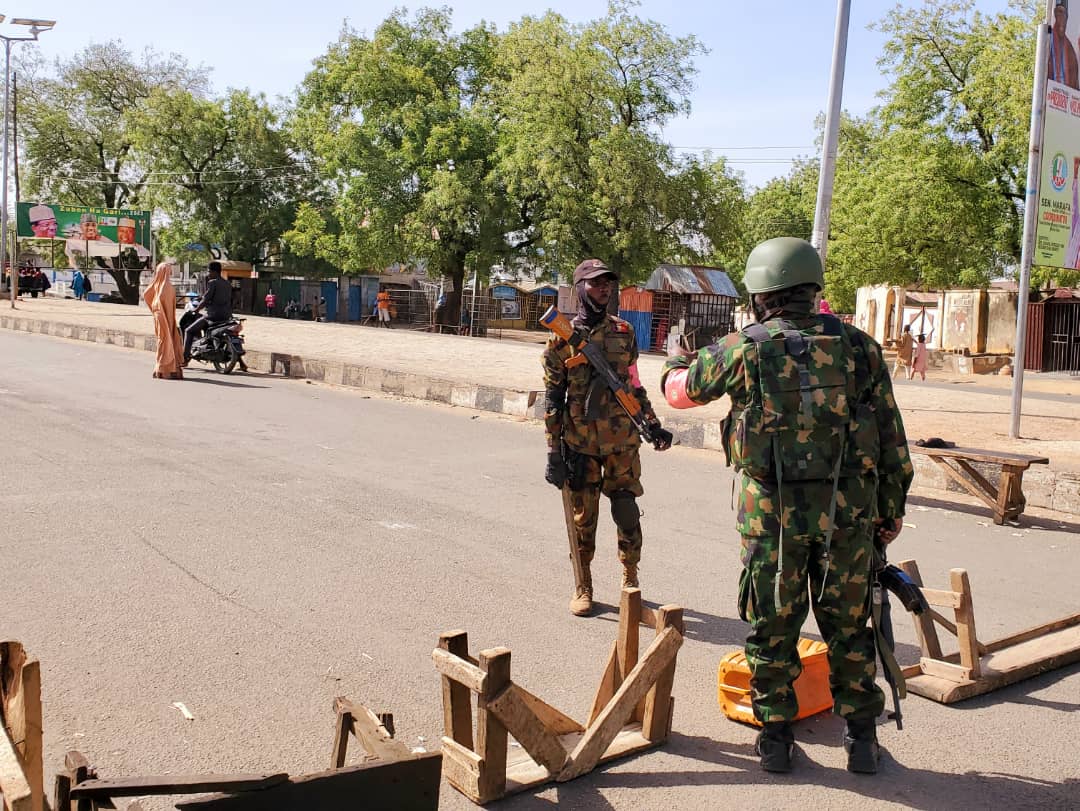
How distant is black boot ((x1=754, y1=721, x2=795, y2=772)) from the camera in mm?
3330

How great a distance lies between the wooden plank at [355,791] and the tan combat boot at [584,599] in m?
2.23

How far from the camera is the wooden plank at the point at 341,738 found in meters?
2.94

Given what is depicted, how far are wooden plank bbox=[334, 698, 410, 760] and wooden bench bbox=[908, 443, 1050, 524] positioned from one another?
19.3 feet

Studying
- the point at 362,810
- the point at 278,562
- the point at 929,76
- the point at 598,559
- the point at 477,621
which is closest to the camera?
the point at 362,810

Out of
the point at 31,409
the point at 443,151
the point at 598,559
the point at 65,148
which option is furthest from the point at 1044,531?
the point at 65,148

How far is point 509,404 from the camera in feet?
43.0

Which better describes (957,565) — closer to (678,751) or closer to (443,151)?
(678,751)

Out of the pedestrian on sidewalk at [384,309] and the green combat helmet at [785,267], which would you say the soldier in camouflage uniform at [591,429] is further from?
the pedestrian on sidewalk at [384,309]

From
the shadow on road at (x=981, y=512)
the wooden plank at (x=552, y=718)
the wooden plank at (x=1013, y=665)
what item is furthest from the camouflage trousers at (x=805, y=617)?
the shadow on road at (x=981, y=512)

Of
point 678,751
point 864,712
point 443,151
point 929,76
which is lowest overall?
point 678,751

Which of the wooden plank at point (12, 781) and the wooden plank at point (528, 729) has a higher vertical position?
the wooden plank at point (12, 781)

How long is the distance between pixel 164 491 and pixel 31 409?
4857 mm

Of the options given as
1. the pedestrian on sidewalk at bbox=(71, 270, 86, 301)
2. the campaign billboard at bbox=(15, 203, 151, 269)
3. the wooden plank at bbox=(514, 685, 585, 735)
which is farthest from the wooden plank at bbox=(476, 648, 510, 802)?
the pedestrian on sidewalk at bbox=(71, 270, 86, 301)

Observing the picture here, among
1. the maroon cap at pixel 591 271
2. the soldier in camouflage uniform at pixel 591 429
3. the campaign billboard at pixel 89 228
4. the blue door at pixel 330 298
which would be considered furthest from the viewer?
the blue door at pixel 330 298
